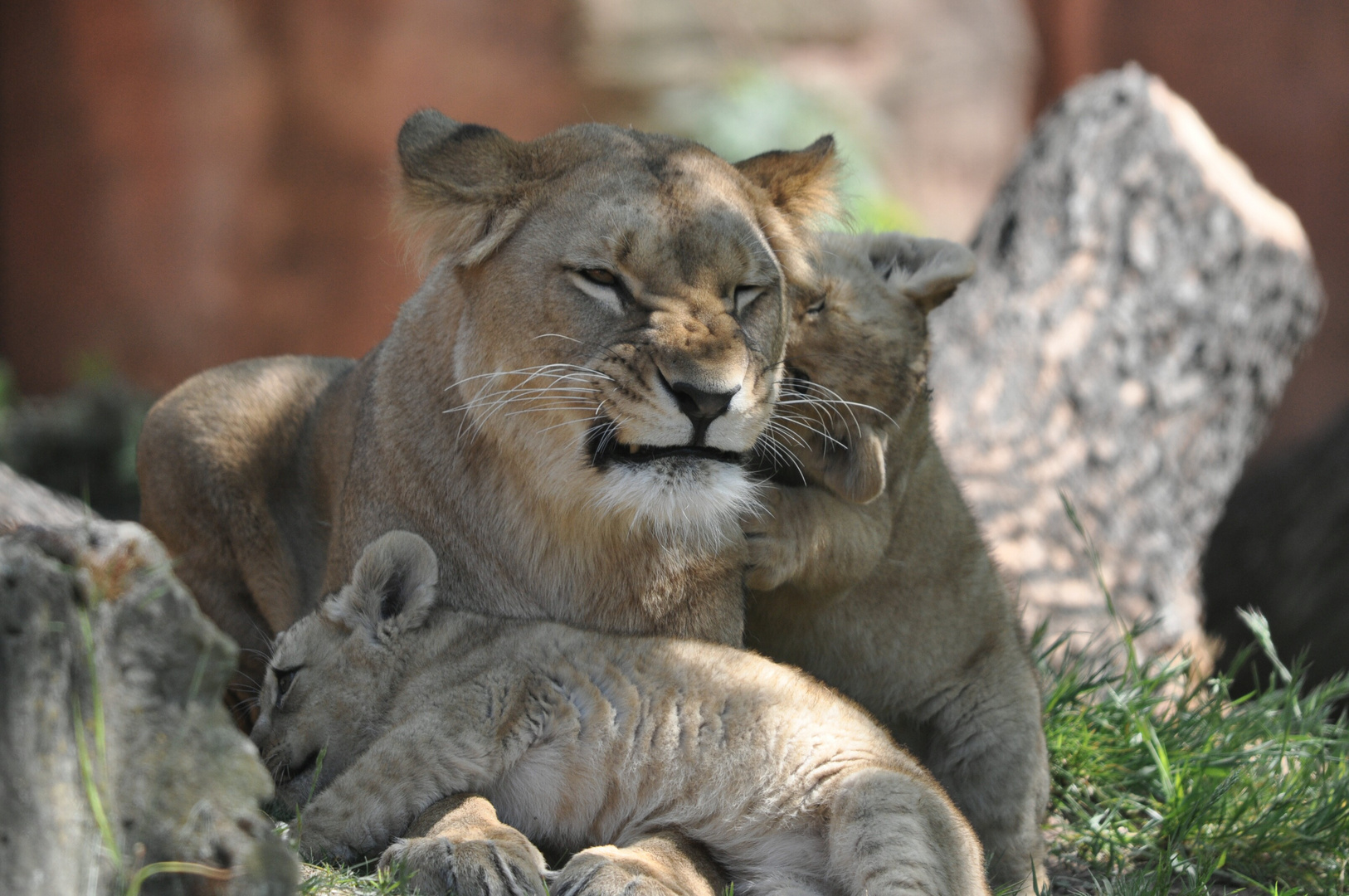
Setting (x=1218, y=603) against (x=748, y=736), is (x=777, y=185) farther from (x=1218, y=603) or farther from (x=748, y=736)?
(x=1218, y=603)

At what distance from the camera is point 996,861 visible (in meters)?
3.96

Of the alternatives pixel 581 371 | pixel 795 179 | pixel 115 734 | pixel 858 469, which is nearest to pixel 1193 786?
pixel 858 469

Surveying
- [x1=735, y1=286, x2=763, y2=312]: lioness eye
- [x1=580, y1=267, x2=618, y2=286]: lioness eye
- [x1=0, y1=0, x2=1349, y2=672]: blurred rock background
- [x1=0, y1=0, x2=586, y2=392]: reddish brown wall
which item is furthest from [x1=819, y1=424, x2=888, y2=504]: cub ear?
[x1=0, y1=0, x2=586, y2=392]: reddish brown wall

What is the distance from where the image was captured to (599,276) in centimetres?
333

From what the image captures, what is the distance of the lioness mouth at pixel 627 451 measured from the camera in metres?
3.25

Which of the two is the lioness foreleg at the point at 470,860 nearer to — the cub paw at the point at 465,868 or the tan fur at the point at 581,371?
the cub paw at the point at 465,868

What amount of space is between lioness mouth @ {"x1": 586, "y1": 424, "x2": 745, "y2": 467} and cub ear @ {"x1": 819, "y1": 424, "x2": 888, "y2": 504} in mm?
645

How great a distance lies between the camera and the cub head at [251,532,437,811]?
340cm

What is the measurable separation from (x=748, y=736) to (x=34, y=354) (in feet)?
37.6

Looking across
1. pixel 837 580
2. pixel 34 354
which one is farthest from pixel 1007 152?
pixel 837 580

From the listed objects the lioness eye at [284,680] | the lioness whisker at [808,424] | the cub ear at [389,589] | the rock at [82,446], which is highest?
the lioness whisker at [808,424]

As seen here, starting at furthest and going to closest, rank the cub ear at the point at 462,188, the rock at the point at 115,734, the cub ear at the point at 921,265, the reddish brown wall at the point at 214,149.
→ 1. the reddish brown wall at the point at 214,149
2. the cub ear at the point at 921,265
3. the cub ear at the point at 462,188
4. the rock at the point at 115,734

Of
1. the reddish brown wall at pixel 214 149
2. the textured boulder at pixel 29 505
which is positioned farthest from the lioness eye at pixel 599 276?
the reddish brown wall at pixel 214 149

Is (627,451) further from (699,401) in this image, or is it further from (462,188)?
(462,188)
